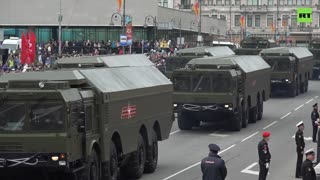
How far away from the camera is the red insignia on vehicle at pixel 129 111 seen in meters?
19.4

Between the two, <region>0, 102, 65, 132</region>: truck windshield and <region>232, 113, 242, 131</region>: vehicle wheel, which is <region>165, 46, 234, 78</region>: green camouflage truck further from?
<region>0, 102, 65, 132</region>: truck windshield

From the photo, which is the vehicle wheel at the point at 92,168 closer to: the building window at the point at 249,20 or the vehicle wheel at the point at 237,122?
the vehicle wheel at the point at 237,122

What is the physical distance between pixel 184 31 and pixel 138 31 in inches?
412

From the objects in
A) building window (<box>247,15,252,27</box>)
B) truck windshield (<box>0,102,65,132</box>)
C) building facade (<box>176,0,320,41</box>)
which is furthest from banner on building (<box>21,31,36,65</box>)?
building window (<box>247,15,252,27</box>)

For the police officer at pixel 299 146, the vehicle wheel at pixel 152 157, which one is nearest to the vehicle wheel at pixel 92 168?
the vehicle wheel at pixel 152 157

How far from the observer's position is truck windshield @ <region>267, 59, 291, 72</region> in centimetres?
5006

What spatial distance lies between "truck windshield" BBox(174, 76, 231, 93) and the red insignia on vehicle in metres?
12.0

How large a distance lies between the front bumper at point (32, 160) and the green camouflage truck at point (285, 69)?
114 ft

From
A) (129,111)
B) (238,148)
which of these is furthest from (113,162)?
(238,148)

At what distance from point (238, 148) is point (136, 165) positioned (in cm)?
819

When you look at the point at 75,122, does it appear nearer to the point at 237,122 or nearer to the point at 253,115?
the point at 237,122

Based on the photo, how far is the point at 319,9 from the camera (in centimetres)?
13912

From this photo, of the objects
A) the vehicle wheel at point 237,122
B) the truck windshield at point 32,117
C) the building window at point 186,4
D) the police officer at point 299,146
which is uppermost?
the building window at point 186,4

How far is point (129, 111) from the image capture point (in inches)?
783
